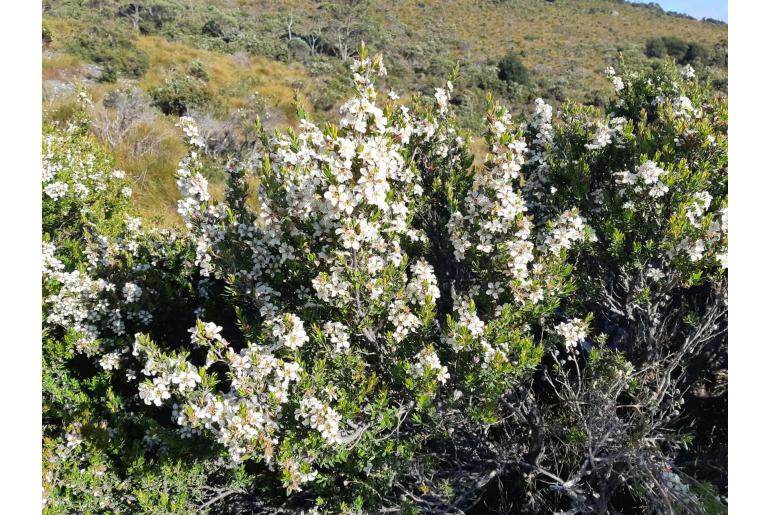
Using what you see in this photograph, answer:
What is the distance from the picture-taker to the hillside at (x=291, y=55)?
12.0m

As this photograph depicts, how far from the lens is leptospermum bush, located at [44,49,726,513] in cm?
268

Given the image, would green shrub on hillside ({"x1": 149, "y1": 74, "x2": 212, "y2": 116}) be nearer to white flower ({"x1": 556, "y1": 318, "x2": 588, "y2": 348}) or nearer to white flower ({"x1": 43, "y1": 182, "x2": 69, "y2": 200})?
white flower ({"x1": 43, "y1": 182, "x2": 69, "y2": 200})

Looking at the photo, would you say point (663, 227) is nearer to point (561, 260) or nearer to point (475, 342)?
point (561, 260)

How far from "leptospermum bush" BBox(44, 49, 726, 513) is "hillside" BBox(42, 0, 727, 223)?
929 millimetres

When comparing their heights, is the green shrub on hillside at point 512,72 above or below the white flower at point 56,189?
above

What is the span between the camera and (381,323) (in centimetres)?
307

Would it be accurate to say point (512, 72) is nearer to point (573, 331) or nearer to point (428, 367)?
point (573, 331)

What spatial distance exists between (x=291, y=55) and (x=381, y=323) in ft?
84.7

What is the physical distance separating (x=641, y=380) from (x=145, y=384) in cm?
325

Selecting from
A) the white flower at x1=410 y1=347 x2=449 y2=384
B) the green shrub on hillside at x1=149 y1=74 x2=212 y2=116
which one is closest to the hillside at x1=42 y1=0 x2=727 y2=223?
the green shrub on hillside at x1=149 y1=74 x2=212 y2=116

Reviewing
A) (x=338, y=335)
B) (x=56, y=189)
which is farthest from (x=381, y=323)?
(x=56, y=189)

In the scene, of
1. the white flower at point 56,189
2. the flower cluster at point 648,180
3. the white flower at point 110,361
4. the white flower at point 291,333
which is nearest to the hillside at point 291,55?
the white flower at point 291,333

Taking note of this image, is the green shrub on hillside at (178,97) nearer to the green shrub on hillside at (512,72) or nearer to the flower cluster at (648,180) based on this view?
the flower cluster at (648,180)

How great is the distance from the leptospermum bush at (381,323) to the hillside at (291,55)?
3.05 feet
